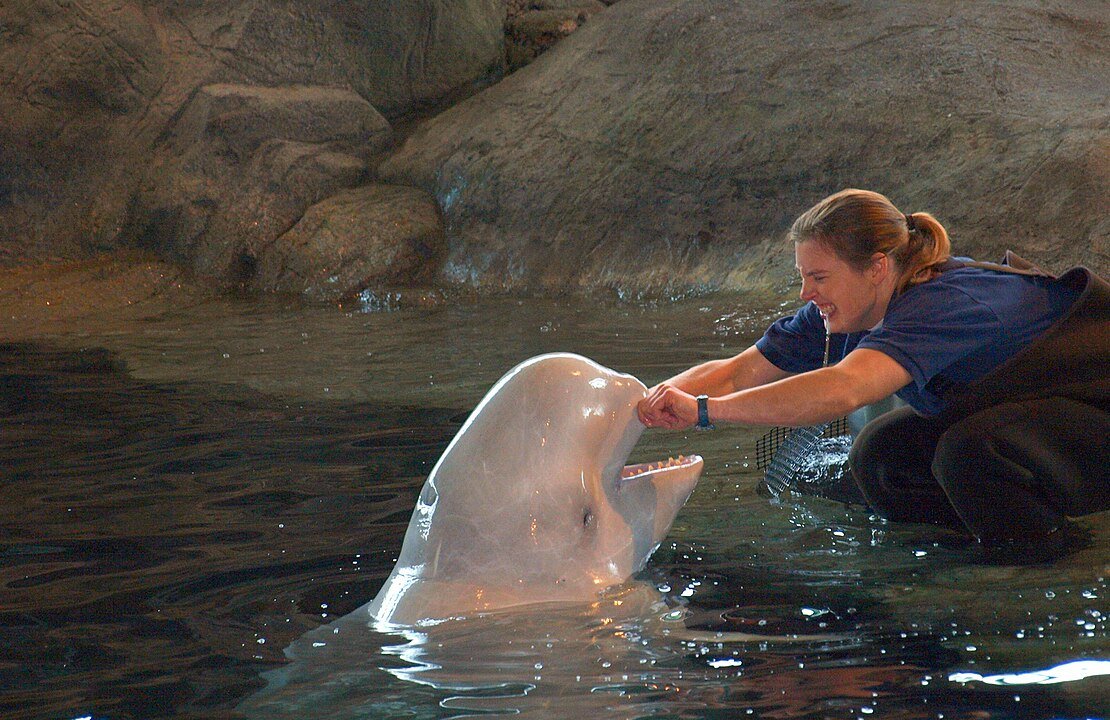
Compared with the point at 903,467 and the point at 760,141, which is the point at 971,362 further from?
the point at 760,141

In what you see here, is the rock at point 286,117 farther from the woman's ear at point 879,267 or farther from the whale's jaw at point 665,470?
the woman's ear at point 879,267

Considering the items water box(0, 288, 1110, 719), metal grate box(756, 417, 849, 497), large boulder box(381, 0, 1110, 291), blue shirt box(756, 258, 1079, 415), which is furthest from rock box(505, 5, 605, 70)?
blue shirt box(756, 258, 1079, 415)

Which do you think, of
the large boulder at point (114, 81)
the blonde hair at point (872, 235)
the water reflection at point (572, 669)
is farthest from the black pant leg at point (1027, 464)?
the large boulder at point (114, 81)

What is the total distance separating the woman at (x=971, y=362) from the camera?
132 inches

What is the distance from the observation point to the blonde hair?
135 inches

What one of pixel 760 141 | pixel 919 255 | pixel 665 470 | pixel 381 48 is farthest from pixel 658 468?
pixel 381 48

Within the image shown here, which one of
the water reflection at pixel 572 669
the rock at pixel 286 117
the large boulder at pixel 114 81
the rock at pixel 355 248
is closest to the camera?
the water reflection at pixel 572 669

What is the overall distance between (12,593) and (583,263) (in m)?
7.27

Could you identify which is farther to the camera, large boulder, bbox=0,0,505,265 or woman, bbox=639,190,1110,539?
large boulder, bbox=0,0,505,265

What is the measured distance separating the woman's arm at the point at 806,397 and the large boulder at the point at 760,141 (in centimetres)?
540

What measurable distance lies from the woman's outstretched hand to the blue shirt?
19.5 inches

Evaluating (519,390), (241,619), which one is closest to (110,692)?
(241,619)

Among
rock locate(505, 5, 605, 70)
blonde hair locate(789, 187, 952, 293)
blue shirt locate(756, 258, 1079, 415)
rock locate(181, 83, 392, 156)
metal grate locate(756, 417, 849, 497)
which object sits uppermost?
rock locate(505, 5, 605, 70)

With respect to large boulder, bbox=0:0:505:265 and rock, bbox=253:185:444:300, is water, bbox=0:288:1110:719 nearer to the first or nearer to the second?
rock, bbox=253:185:444:300
